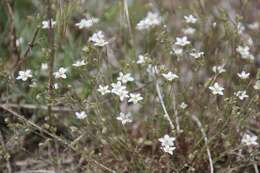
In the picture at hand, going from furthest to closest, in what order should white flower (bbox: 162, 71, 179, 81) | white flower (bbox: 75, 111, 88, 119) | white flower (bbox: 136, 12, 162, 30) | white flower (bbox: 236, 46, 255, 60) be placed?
white flower (bbox: 136, 12, 162, 30)
white flower (bbox: 236, 46, 255, 60)
white flower (bbox: 75, 111, 88, 119)
white flower (bbox: 162, 71, 179, 81)

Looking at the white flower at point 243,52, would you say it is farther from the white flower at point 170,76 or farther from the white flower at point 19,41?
the white flower at point 19,41

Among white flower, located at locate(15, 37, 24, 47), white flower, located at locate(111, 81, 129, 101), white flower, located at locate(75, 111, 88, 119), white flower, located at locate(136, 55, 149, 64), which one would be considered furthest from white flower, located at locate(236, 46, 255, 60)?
white flower, located at locate(15, 37, 24, 47)

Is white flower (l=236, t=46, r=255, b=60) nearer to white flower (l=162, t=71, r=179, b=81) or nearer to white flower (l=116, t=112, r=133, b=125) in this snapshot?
white flower (l=162, t=71, r=179, b=81)

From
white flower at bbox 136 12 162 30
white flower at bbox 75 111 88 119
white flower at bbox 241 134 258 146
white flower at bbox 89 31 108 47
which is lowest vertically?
white flower at bbox 241 134 258 146

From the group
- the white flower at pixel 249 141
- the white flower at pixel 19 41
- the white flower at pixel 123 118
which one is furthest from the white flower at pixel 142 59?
the white flower at pixel 19 41

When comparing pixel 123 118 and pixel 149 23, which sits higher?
pixel 149 23

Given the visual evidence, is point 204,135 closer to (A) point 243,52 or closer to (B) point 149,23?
(A) point 243,52

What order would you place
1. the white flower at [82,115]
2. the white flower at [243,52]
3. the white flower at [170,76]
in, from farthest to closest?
the white flower at [243,52]
the white flower at [82,115]
the white flower at [170,76]

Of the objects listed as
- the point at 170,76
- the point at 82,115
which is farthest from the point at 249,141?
the point at 82,115

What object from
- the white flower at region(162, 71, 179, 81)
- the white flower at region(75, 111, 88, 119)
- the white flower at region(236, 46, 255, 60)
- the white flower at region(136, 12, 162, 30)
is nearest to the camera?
the white flower at region(162, 71, 179, 81)

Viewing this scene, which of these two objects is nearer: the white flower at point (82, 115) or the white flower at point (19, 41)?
the white flower at point (82, 115)

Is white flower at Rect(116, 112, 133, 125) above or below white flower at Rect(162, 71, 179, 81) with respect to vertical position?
below
